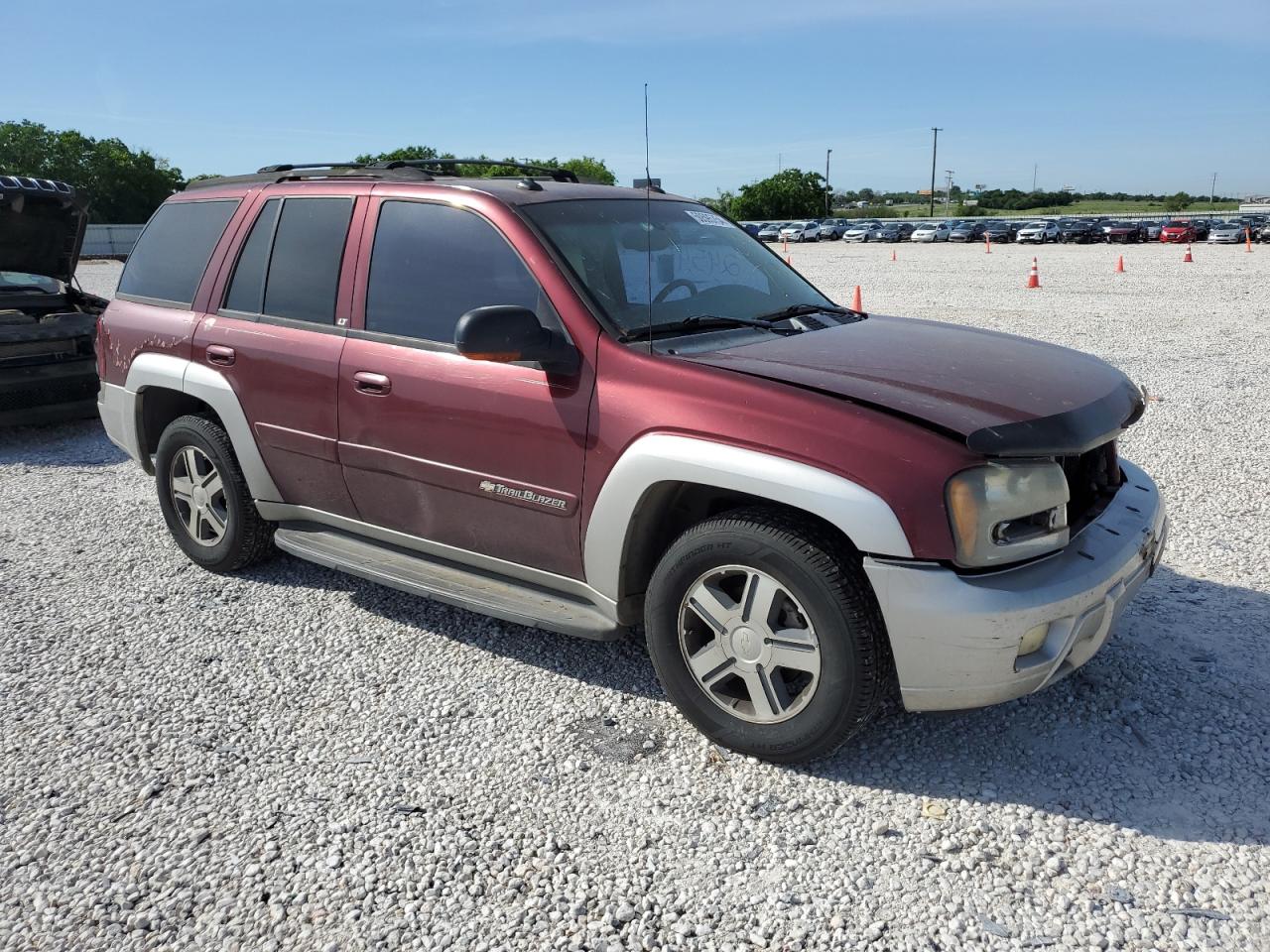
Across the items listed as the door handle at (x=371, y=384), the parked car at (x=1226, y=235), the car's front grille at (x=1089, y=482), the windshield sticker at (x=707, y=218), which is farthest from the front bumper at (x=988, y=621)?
the parked car at (x=1226, y=235)

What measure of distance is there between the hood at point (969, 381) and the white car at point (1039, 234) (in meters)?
46.3

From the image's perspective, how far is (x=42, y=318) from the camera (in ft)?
27.0

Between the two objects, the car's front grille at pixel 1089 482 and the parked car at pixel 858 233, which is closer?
the car's front grille at pixel 1089 482

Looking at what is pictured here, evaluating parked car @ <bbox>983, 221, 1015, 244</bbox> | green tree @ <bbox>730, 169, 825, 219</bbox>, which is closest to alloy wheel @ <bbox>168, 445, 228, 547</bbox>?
parked car @ <bbox>983, 221, 1015, 244</bbox>

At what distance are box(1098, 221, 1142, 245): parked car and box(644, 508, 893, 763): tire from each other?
47.5 meters

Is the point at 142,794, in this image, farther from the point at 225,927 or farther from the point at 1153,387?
the point at 1153,387

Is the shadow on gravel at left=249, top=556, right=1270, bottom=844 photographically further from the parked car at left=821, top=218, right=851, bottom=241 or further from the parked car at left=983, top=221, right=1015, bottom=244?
the parked car at left=821, top=218, right=851, bottom=241

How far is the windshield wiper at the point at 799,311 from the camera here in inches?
157

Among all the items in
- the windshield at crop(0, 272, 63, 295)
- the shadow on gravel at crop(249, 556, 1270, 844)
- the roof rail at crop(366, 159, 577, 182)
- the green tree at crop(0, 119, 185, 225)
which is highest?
the green tree at crop(0, 119, 185, 225)

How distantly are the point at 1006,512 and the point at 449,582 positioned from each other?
2046 mm

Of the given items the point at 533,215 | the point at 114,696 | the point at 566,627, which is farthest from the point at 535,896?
the point at 533,215

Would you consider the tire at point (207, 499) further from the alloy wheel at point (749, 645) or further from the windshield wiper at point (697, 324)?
the alloy wheel at point (749, 645)

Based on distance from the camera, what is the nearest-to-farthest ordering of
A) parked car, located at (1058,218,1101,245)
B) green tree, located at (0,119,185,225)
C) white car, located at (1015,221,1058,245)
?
parked car, located at (1058,218,1101,245), white car, located at (1015,221,1058,245), green tree, located at (0,119,185,225)

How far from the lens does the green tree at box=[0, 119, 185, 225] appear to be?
67.1m
